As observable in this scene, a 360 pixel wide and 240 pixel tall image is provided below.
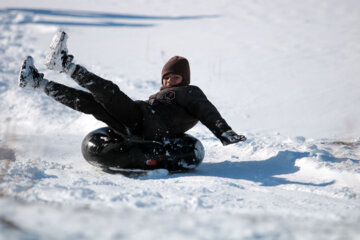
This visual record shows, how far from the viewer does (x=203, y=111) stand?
9.27 feet

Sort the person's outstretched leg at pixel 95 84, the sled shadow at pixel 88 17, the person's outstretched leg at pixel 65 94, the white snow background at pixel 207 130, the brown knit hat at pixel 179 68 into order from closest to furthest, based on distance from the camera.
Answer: the white snow background at pixel 207 130
the person's outstretched leg at pixel 95 84
the person's outstretched leg at pixel 65 94
the brown knit hat at pixel 179 68
the sled shadow at pixel 88 17

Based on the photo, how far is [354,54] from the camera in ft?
26.3

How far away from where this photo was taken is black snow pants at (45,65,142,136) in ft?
8.30

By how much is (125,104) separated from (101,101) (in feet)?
0.60

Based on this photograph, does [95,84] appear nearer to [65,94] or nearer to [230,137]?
[65,94]

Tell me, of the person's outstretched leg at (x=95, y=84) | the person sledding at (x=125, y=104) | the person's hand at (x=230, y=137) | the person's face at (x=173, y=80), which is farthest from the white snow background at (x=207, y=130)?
the person's face at (x=173, y=80)

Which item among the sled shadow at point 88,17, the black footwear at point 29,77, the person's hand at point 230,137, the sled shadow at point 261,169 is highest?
the sled shadow at point 88,17

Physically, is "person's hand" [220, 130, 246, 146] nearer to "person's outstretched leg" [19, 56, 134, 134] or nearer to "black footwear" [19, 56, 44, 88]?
"person's outstretched leg" [19, 56, 134, 134]

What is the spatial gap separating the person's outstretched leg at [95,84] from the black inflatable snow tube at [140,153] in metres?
0.22

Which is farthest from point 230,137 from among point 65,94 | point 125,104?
point 65,94

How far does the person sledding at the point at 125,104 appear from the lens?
257cm

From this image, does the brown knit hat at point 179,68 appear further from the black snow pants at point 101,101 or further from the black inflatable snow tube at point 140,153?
the black inflatable snow tube at point 140,153

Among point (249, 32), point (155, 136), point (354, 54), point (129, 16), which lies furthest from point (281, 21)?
point (155, 136)

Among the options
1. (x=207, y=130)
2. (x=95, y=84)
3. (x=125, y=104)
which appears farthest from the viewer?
(x=207, y=130)
